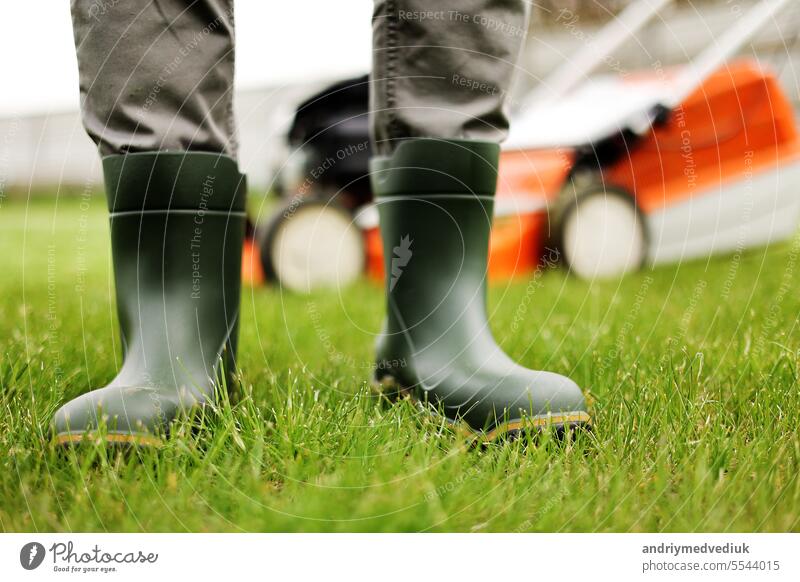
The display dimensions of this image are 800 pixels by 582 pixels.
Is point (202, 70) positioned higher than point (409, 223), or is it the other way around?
point (202, 70)

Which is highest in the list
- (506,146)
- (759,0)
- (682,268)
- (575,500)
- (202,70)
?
(759,0)

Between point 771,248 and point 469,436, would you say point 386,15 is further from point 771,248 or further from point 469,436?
point 771,248

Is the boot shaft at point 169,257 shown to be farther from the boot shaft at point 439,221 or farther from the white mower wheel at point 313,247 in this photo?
the white mower wheel at point 313,247

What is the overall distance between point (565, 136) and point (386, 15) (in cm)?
98

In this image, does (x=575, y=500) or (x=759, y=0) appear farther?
(x=759, y=0)

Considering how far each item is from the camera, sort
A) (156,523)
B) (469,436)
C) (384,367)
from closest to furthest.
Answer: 1. (156,523)
2. (469,436)
3. (384,367)

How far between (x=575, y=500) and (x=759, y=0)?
1409mm

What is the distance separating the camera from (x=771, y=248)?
5.73 ft

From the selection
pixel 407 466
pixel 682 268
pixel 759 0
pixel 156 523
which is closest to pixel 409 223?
pixel 407 466

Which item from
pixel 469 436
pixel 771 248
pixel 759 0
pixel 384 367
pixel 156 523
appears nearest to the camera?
pixel 156 523
